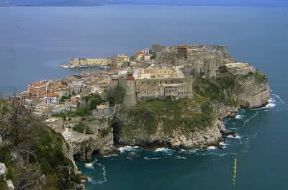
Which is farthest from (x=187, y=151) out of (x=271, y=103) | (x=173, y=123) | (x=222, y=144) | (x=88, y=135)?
(x=271, y=103)

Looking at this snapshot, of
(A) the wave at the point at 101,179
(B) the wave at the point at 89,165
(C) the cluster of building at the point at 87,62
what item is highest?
(C) the cluster of building at the point at 87,62

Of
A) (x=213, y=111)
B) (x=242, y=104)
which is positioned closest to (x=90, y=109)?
(x=213, y=111)

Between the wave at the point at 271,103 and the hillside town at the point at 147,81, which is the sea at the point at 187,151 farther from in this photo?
the hillside town at the point at 147,81

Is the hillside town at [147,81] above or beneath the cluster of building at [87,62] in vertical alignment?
above

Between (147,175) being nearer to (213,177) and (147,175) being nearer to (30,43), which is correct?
(213,177)

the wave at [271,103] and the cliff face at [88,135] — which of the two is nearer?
the cliff face at [88,135]

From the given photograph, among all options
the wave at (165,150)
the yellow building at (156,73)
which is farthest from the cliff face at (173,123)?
the yellow building at (156,73)

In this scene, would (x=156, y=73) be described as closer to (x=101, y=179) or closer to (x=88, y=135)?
(x=88, y=135)

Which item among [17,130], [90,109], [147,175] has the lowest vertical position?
[147,175]
